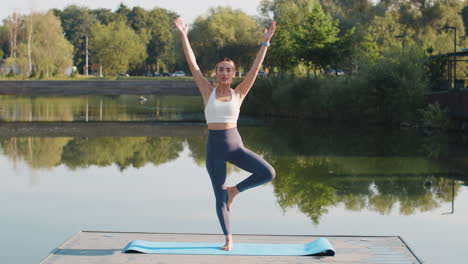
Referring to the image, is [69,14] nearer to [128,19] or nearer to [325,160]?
[128,19]

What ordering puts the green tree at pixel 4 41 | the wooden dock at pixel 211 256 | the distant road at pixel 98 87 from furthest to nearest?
the green tree at pixel 4 41 < the distant road at pixel 98 87 < the wooden dock at pixel 211 256

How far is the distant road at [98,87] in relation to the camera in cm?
4656

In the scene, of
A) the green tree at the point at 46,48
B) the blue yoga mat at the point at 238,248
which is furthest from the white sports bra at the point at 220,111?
the green tree at the point at 46,48

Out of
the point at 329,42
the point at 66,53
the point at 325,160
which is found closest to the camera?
the point at 325,160

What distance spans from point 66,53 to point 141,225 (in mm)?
72421

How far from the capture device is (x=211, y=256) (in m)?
7.66

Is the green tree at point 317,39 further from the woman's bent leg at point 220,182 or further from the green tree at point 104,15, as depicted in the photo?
the green tree at point 104,15

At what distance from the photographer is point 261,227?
39.2 ft

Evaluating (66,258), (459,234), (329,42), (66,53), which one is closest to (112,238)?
(66,258)

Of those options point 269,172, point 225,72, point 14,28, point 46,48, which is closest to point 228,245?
point 269,172

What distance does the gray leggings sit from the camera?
25.2 ft

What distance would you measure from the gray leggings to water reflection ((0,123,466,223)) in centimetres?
501

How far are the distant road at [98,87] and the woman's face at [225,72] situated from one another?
39070mm

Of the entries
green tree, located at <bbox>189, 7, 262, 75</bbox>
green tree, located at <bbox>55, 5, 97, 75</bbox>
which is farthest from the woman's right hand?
green tree, located at <bbox>55, 5, 97, 75</bbox>
